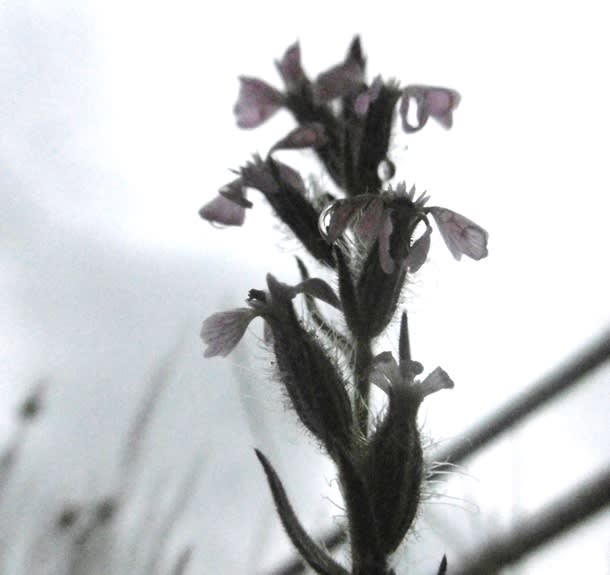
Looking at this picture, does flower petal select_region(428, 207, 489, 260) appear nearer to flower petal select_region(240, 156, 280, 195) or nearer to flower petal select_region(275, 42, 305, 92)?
flower petal select_region(240, 156, 280, 195)

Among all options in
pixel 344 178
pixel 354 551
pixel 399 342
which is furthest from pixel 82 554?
pixel 344 178

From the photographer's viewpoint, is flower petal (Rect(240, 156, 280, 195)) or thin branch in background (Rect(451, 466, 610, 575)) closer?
thin branch in background (Rect(451, 466, 610, 575))

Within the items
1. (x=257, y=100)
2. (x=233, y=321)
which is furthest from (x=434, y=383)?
(x=257, y=100)

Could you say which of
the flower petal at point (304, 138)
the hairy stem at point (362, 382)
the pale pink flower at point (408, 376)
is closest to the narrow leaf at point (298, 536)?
the hairy stem at point (362, 382)

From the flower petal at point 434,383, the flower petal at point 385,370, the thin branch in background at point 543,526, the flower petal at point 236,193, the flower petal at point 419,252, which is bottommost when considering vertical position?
the thin branch in background at point 543,526

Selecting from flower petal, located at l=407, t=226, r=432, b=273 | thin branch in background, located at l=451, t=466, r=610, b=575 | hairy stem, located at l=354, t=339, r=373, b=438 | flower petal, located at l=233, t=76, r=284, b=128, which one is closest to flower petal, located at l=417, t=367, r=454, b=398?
hairy stem, located at l=354, t=339, r=373, b=438

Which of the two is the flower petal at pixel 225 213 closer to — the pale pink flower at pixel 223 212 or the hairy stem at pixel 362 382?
the pale pink flower at pixel 223 212
